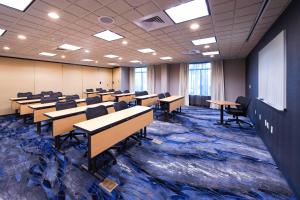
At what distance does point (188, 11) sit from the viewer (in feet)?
8.55

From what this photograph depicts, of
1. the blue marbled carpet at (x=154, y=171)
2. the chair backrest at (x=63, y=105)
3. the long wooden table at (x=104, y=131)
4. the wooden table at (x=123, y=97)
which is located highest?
the wooden table at (x=123, y=97)

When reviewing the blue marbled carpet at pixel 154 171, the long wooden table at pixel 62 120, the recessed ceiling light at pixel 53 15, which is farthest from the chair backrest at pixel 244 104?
the recessed ceiling light at pixel 53 15

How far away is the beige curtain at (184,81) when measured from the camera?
Result: 8781 millimetres

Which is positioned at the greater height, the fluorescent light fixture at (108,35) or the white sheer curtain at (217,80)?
the fluorescent light fixture at (108,35)

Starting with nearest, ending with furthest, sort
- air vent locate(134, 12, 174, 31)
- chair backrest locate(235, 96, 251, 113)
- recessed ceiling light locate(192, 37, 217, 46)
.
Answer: air vent locate(134, 12, 174, 31) → recessed ceiling light locate(192, 37, 217, 46) → chair backrest locate(235, 96, 251, 113)

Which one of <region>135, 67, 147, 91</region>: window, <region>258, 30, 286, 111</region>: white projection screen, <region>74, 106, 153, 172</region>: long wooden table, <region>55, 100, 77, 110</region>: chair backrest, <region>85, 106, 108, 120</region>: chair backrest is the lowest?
<region>74, 106, 153, 172</region>: long wooden table

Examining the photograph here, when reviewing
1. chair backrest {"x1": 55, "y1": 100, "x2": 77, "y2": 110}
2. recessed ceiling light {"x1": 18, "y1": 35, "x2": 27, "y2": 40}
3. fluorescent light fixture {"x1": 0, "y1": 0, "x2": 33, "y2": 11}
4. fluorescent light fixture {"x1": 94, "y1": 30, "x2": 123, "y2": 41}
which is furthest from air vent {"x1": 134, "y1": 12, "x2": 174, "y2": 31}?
recessed ceiling light {"x1": 18, "y1": 35, "x2": 27, "y2": 40}

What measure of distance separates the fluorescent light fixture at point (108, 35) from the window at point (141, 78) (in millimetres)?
6840

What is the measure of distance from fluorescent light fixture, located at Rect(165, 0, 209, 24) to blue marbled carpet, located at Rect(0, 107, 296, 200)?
106 inches

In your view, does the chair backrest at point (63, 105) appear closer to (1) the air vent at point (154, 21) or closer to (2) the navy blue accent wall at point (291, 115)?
(1) the air vent at point (154, 21)

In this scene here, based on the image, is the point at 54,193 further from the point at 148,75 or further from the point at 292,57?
the point at 148,75

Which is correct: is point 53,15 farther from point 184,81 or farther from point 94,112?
point 184,81

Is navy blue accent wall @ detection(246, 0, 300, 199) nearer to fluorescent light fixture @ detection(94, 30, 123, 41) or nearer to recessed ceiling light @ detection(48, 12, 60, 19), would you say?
fluorescent light fixture @ detection(94, 30, 123, 41)

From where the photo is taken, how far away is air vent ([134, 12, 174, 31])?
2.74m
